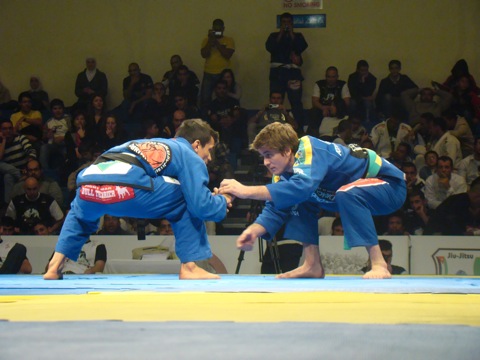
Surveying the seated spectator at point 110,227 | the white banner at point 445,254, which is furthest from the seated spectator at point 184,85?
the white banner at point 445,254

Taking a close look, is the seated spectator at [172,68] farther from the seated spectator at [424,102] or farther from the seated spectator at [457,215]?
the seated spectator at [457,215]

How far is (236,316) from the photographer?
167cm

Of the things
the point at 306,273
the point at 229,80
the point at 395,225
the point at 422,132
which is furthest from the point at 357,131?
the point at 306,273

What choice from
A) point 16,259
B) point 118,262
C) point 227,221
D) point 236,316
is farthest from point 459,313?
point 227,221

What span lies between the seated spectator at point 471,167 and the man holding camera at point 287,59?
8.21 feet

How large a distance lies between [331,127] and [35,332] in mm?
9731

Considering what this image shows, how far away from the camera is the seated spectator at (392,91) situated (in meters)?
11.3

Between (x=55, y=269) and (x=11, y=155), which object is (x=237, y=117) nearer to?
(x=11, y=155)

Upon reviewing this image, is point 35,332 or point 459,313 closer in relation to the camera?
point 35,332

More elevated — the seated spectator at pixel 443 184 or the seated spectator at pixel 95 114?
the seated spectator at pixel 95 114

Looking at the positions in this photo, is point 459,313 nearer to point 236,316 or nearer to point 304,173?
point 236,316

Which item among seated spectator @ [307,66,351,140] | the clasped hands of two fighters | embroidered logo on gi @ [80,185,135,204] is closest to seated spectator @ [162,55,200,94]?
seated spectator @ [307,66,351,140]

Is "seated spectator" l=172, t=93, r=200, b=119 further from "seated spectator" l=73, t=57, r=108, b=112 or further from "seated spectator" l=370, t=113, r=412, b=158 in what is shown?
"seated spectator" l=370, t=113, r=412, b=158

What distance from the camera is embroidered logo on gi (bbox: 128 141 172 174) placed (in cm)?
460
